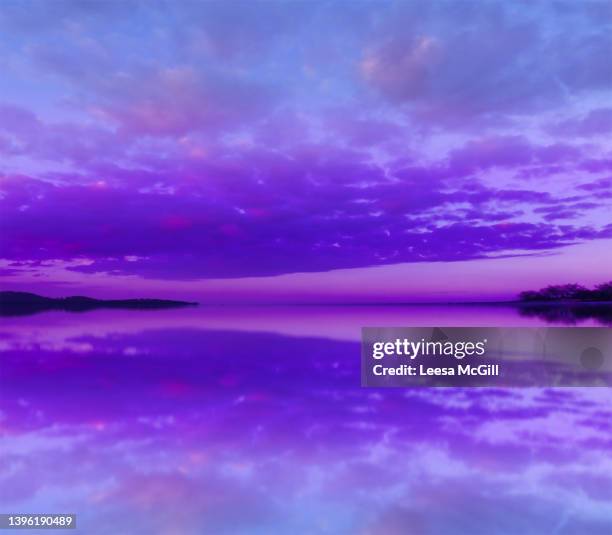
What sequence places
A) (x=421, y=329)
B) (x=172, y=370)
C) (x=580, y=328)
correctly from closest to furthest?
(x=421, y=329)
(x=580, y=328)
(x=172, y=370)

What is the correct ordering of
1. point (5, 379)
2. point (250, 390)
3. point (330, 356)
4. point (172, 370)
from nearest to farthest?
1. point (5, 379)
2. point (250, 390)
3. point (172, 370)
4. point (330, 356)

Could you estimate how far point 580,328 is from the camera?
8094 mm

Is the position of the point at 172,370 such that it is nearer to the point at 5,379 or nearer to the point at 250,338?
the point at 5,379

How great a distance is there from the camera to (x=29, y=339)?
43.8 ft

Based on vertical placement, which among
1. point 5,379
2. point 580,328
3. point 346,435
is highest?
point 580,328

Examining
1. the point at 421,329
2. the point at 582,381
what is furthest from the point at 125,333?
the point at 582,381

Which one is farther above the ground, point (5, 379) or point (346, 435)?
point (5, 379)

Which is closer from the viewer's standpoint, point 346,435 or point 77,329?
point 346,435

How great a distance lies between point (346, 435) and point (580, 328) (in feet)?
13.1

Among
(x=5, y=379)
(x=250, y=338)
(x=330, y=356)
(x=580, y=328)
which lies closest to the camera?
(x=580, y=328)

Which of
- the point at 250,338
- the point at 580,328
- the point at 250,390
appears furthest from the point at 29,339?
the point at 580,328

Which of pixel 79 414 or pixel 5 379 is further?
pixel 5 379

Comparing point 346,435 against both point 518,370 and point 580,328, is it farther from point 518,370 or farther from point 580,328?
point 580,328

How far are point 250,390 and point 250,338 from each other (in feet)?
20.0
